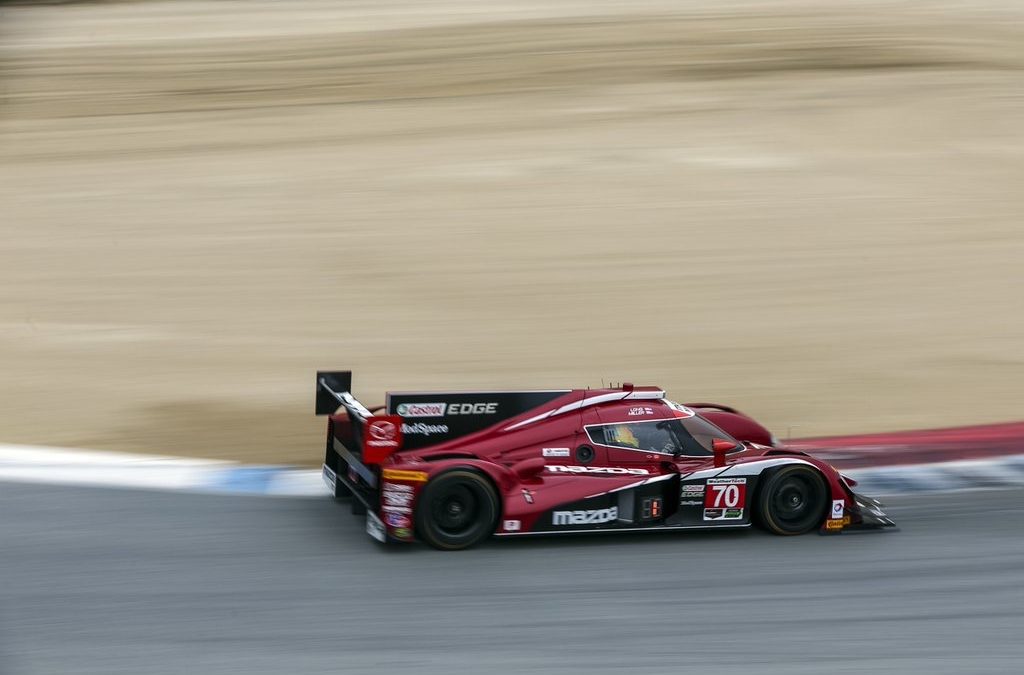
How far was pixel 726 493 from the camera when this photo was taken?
884 cm

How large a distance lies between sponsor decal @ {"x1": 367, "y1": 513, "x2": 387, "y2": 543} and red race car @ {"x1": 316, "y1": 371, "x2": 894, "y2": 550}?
0.01 metres

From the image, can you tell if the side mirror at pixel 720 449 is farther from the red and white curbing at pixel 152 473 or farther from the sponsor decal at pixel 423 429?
the red and white curbing at pixel 152 473

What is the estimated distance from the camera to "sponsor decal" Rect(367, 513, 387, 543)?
8.38 m

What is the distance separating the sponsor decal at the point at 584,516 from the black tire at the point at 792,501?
1.11 m

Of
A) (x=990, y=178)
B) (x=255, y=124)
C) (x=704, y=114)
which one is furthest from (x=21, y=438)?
(x=990, y=178)

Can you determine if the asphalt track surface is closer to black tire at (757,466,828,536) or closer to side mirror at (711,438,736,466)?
black tire at (757,466,828,536)

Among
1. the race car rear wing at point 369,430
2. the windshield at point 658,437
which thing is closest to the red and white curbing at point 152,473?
the race car rear wing at point 369,430

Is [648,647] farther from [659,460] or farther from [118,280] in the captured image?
[118,280]

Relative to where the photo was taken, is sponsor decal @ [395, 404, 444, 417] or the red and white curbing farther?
the red and white curbing

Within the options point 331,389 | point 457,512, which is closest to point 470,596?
point 457,512

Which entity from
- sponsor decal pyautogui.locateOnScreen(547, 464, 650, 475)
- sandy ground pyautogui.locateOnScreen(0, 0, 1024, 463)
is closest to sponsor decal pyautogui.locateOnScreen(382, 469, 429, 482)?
sponsor decal pyautogui.locateOnScreen(547, 464, 650, 475)

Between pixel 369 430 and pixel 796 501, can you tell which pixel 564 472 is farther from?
pixel 796 501

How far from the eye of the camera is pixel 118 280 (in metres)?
16.3

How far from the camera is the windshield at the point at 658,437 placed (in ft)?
29.2
